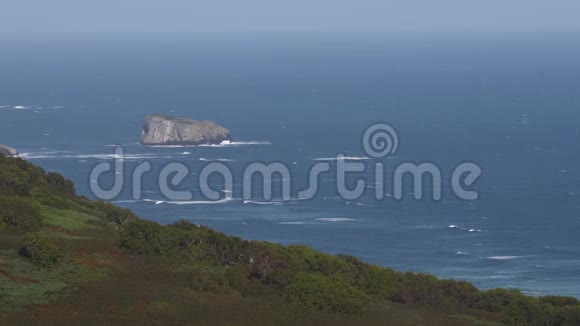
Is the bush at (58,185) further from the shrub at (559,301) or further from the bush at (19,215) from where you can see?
the shrub at (559,301)

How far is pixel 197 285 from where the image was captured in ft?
155

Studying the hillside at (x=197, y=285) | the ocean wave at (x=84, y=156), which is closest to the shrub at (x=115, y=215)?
the hillside at (x=197, y=285)

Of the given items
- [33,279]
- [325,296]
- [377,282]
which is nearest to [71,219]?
[33,279]

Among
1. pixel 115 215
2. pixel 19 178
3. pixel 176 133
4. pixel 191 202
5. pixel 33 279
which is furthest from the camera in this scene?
pixel 176 133

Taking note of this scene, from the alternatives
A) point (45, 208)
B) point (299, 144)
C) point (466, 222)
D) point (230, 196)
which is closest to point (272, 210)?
point (230, 196)

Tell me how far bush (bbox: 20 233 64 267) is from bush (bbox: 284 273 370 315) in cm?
937

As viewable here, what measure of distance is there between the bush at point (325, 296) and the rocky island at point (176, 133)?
400ft

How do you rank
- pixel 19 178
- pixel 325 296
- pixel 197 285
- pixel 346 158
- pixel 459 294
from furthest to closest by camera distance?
pixel 346 158, pixel 19 178, pixel 459 294, pixel 197 285, pixel 325 296

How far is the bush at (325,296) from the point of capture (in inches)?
1839

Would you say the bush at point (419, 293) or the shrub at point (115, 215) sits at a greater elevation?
the shrub at point (115, 215)

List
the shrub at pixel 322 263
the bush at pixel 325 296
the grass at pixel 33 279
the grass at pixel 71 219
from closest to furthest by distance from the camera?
the grass at pixel 33 279 → the bush at pixel 325 296 → the shrub at pixel 322 263 → the grass at pixel 71 219

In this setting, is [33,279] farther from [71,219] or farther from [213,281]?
[71,219]

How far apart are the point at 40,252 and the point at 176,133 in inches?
4844

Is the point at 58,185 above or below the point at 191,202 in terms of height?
above
